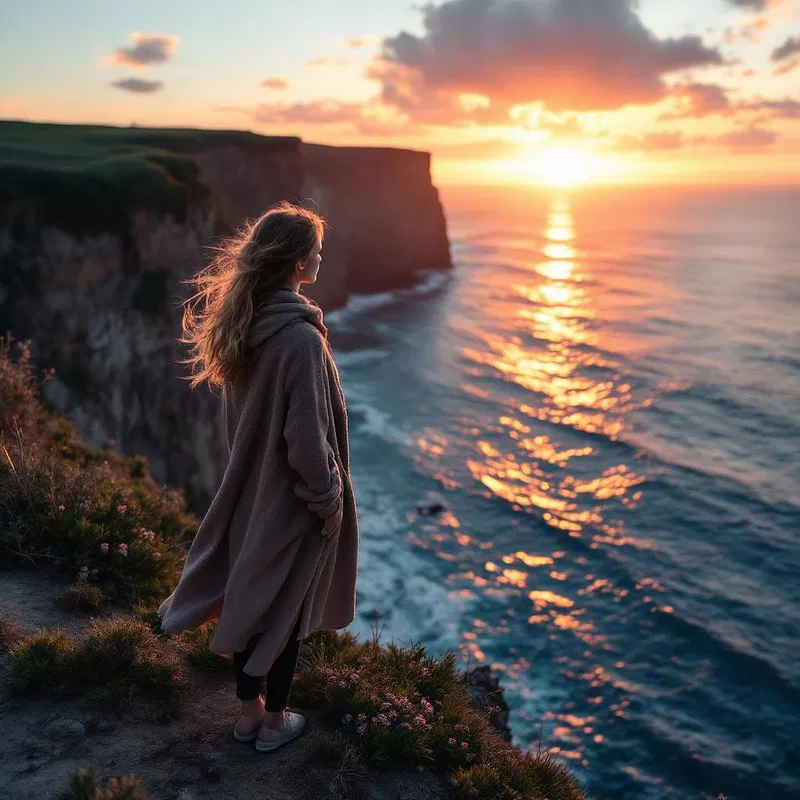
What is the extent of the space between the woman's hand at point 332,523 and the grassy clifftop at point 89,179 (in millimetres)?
16556

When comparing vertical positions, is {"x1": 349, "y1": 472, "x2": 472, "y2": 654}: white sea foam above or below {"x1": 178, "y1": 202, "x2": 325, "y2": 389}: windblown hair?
below

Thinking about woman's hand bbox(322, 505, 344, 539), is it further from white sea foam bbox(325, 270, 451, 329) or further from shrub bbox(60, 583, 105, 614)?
white sea foam bbox(325, 270, 451, 329)

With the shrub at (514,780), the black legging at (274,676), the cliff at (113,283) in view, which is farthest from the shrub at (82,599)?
the cliff at (113,283)

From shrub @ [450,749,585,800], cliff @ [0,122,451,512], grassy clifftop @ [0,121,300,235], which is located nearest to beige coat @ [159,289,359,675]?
shrub @ [450,749,585,800]

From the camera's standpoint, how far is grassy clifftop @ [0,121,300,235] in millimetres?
17438

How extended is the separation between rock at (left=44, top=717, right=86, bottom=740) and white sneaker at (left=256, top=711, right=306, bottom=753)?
1060mm

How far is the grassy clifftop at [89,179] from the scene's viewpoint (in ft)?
57.2

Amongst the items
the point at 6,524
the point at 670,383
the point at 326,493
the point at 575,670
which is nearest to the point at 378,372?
the point at 670,383

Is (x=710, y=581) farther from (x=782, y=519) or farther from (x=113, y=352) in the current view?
(x=113, y=352)

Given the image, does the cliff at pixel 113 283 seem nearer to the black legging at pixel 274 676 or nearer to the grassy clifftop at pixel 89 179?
the grassy clifftop at pixel 89 179

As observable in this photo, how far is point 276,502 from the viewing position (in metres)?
3.69

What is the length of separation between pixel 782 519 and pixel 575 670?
10.8m

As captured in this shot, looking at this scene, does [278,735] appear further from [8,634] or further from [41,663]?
[8,634]

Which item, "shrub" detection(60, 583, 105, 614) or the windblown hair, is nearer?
the windblown hair
